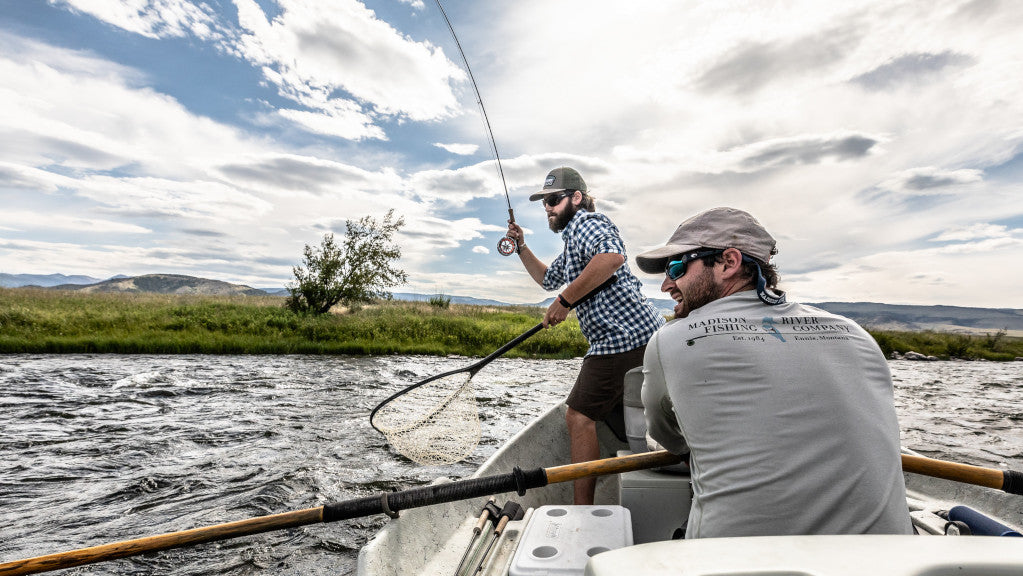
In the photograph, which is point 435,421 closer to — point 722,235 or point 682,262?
point 682,262

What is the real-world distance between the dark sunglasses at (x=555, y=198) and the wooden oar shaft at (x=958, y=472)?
3211 mm

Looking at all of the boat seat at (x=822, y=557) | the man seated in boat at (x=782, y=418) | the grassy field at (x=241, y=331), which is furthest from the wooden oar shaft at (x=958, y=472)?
the grassy field at (x=241, y=331)

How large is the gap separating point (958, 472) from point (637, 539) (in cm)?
215

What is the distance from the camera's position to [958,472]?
3.22 meters

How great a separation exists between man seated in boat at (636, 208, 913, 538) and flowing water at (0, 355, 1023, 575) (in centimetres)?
322

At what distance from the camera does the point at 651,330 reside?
418cm

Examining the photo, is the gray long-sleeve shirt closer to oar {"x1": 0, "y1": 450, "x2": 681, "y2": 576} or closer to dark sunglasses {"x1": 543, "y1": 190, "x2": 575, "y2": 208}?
oar {"x1": 0, "y1": 450, "x2": 681, "y2": 576}

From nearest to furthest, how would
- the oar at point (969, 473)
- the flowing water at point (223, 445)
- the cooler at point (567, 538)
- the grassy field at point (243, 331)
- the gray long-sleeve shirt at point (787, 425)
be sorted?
the gray long-sleeve shirt at point (787, 425) < the cooler at point (567, 538) < the oar at point (969, 473) < the flowing water at point (223, 445) < the grassy field at point (243, 331)

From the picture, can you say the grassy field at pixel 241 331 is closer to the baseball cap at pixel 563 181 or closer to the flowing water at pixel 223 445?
the flowing water at pixel 223 445

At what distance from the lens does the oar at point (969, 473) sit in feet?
10.4

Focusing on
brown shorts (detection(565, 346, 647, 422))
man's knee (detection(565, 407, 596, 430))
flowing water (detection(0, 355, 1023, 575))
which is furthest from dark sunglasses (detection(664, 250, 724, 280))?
flowing water (detection(0, 355, 1023, 575))

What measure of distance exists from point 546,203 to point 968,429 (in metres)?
13.7

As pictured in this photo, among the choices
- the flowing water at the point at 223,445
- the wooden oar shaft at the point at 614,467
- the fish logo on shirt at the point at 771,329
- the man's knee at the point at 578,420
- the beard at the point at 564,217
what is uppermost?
the beard at the point at 564,217

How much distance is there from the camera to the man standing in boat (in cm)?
397
